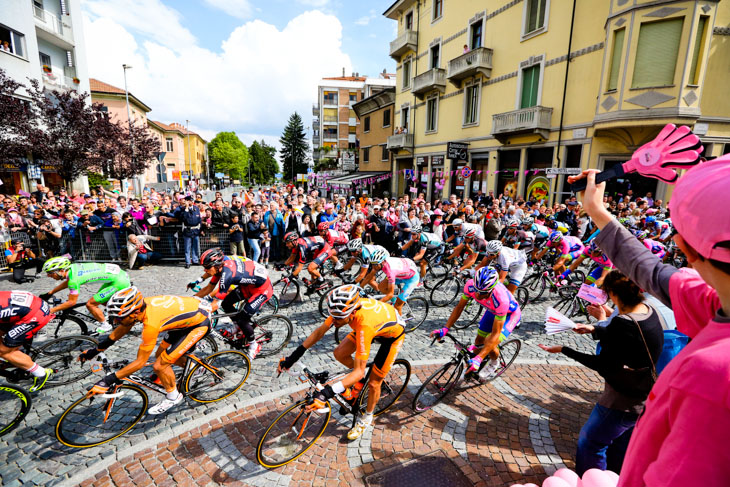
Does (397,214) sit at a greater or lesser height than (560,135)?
lesser

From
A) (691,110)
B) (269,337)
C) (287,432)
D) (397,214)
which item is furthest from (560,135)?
(287,432)

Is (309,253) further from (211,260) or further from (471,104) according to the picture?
(471,104)

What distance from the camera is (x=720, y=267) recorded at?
0.92 metres

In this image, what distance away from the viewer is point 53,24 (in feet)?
76.9

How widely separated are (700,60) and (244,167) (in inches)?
3687

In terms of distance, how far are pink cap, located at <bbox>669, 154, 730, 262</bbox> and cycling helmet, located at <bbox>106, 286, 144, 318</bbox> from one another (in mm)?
4636

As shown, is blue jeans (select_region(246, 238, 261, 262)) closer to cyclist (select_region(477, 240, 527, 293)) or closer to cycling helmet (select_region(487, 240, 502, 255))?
cyclist (select_region(477, 240, 527, 293))

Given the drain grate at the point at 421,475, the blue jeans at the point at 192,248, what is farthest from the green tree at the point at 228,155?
the drain grate at the point at 421,475

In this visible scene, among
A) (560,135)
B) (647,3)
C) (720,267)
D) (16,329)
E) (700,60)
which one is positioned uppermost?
(647,3)

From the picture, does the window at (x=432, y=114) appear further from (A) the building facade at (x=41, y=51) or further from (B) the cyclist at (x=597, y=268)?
(A) the building facade at (x=41, y=51)

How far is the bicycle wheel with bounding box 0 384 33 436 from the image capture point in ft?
13.6

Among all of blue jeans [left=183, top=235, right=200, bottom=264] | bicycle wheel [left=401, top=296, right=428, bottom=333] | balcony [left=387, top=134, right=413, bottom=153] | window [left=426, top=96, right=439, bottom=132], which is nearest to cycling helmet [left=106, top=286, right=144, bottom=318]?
bicycle wheel [left=401, top=296, right=428, bottom=333]

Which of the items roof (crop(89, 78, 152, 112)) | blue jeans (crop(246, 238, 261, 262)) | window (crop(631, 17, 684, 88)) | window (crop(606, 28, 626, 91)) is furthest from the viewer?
roof (crop(89, 78, 152, 112))

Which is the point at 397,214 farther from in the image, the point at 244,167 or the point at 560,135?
the point at 244,167
